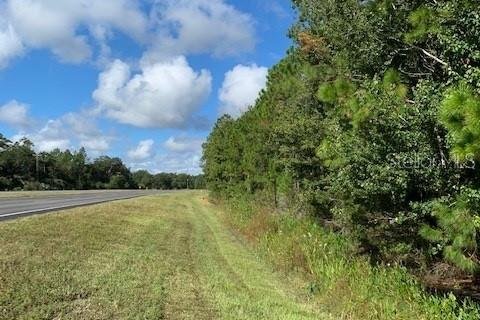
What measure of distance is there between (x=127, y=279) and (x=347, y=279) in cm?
440

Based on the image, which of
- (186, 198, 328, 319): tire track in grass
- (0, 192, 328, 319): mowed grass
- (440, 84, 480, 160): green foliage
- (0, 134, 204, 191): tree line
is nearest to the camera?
(440, 84, 480, 160): green foliage

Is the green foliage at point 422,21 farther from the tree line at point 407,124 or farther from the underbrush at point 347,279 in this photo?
the underbrush at point 347,279

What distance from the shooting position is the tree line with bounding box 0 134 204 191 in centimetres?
9839

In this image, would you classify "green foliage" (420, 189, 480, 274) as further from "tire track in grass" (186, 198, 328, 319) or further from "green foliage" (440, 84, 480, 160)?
"tire track in grass" (186, 198, 328, 319)

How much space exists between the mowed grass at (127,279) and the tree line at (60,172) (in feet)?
261

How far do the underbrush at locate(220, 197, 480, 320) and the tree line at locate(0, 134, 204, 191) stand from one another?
80430 mm

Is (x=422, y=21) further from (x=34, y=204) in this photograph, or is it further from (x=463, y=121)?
(x=34, y=204)

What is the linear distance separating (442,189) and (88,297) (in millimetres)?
5592

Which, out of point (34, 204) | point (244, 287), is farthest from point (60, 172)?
point (244, 287)

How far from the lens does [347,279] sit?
10.8 m

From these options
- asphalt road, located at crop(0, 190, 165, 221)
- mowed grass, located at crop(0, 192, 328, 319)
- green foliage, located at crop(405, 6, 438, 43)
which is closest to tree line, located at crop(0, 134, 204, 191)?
asphalt road, located at crop(0, 190, 165, 221)

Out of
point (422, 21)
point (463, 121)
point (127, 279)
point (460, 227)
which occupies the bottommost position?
point (127, 279)

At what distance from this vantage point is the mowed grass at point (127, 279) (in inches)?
310

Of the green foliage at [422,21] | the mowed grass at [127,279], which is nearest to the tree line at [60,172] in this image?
the mowed grass at [127,279]
